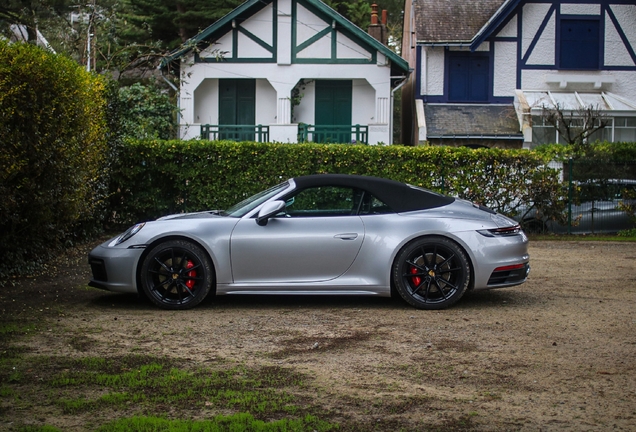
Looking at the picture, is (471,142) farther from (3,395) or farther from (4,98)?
(3,395)

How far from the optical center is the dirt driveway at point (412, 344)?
5.12 m

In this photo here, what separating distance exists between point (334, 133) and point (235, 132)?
3344 mm

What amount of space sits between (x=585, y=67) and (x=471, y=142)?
17.6ft

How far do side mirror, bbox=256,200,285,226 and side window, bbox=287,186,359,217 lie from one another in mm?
160

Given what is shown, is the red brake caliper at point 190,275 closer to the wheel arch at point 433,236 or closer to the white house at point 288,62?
the wheel arch at point 433,236

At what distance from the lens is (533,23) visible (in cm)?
3008

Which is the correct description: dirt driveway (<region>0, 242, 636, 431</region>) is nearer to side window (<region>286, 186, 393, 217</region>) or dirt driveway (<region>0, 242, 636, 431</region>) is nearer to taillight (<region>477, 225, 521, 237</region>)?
taillight (<region>477, 225, 521, 237</region>)

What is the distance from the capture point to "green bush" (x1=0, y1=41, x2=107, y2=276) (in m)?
9.82

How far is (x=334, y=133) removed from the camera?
28.0 metres

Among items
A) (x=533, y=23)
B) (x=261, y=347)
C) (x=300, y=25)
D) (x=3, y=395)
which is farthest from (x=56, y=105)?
(x=533, y=23)

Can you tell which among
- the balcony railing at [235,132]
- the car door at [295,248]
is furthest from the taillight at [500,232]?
the balcony railing at [235,132]

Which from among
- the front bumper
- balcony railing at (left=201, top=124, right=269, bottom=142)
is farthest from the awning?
the front bumper

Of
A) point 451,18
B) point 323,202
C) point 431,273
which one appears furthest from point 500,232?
point 451,18

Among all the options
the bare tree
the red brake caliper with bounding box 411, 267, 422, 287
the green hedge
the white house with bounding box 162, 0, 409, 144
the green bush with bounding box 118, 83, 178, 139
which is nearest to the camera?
the red brake caliper with bounding box 411, 267, 422, 287
